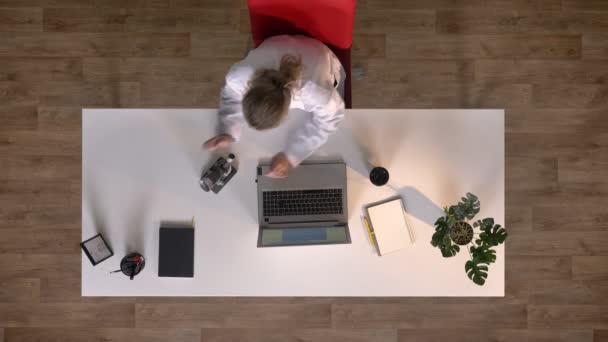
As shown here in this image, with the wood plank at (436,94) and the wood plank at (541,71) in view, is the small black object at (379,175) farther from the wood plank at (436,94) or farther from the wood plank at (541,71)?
the wood plank at (541,71)

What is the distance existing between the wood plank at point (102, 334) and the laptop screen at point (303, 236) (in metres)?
1.27

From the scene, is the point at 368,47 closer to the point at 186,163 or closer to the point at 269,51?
the point at 269,51

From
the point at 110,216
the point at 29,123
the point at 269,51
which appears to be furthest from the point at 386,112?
the point at 29,123

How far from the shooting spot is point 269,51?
1515 millimetres

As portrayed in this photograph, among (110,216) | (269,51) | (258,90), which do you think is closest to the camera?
(258,90)

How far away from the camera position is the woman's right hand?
158 cm

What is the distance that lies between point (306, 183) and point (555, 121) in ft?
5.87

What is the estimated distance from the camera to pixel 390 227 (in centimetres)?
162

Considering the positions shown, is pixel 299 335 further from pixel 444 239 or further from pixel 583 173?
pixel 583 173

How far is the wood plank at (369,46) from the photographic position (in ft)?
8.13

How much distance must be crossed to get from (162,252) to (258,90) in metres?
0.76

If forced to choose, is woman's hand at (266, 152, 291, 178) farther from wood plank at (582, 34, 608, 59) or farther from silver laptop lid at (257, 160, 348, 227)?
wood plank at (582, 34, 608, 59)

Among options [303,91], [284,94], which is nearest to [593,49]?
[303,91]

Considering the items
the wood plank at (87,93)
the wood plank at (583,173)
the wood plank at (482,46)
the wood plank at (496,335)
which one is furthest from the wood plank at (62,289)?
the wood plank at (583,173)
